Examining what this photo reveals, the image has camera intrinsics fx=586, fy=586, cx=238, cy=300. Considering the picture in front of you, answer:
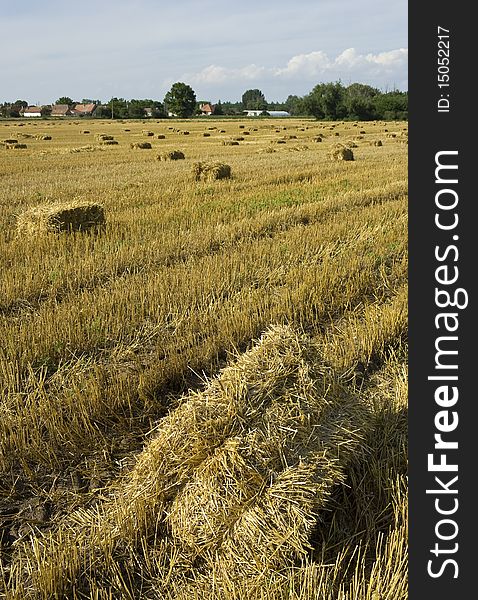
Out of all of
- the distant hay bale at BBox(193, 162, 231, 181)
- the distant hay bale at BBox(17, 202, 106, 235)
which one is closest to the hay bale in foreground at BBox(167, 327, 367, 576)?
the distant hay bale at BBox(17, 202, 106, 235)

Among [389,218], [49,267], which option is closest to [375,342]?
[49,267]

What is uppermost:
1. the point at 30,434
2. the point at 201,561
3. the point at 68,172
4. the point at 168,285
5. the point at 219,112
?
the point at 219,112

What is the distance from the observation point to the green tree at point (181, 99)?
113 meters

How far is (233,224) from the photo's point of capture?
407 inches

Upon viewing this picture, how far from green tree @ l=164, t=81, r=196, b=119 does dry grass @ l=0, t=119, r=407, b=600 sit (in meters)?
111

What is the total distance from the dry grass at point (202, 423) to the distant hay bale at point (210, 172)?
25.6ft

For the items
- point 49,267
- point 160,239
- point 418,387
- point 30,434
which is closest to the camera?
point 418,387

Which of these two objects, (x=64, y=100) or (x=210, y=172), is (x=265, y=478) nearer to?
(x=210, y=172)

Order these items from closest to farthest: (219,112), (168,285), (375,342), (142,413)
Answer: (142,413) < (375,342) < (168,285) < (219,112)

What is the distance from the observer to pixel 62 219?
980 cm

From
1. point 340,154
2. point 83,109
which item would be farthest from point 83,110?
point 340,154

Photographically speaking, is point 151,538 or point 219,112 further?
point 219,112

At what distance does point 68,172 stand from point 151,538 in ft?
58.5

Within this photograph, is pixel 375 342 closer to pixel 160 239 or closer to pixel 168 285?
pixel 168 285
